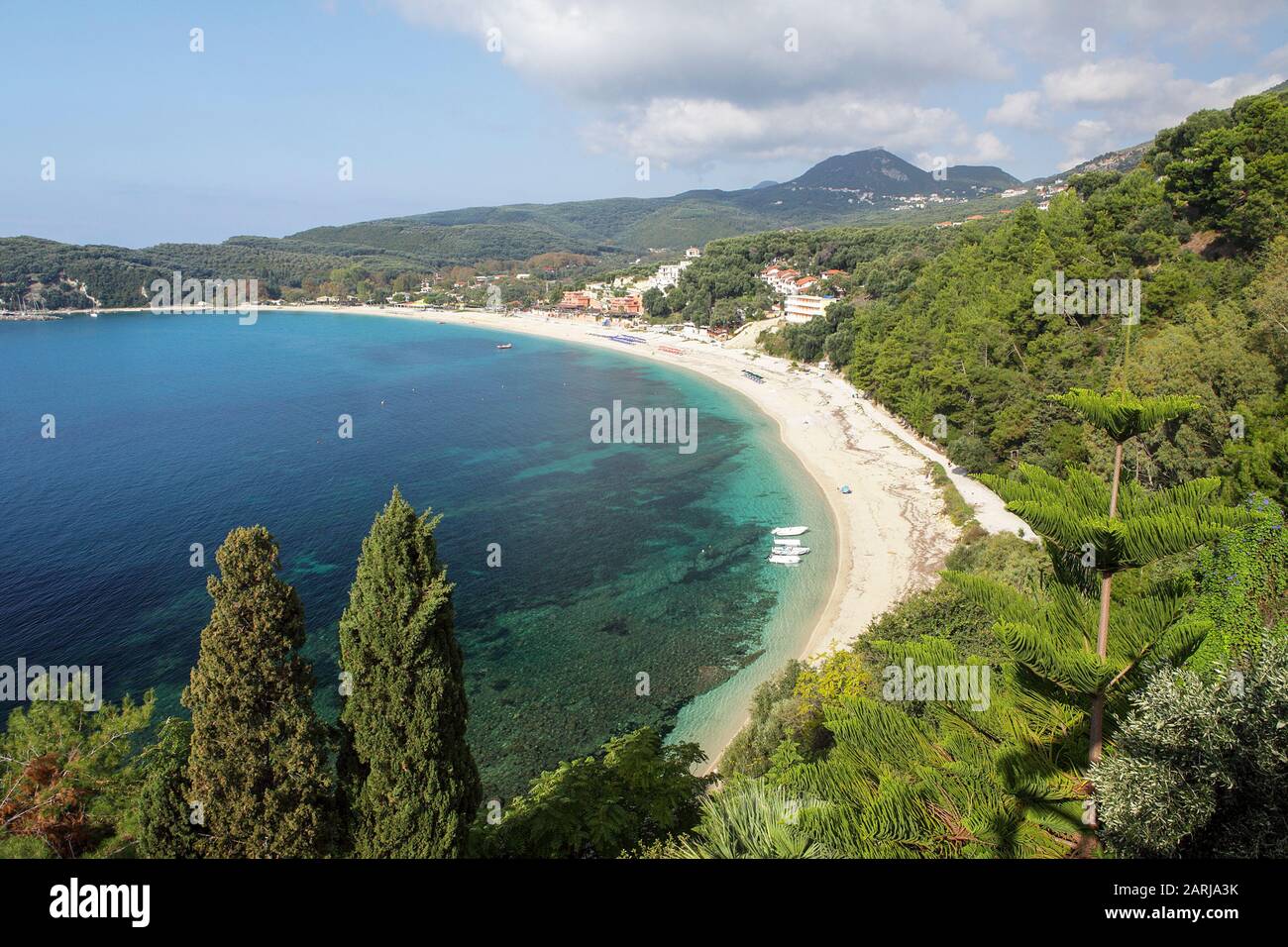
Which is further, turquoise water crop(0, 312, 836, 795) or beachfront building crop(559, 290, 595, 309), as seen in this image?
beachfront building crop(559, 290, 595, 309)

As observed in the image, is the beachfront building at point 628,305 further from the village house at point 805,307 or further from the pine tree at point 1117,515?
the pine tree at point 1117,515

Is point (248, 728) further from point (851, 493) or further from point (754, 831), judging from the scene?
point (851, 493)

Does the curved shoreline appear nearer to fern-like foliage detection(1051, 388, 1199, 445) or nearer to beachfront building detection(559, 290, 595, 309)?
fern-like foliage detection(1051, 388, 1199, 445)

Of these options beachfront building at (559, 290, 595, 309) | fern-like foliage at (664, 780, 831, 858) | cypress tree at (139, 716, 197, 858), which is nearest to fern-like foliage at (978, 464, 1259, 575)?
fern-like foliage at (664, 780, 831, 858)

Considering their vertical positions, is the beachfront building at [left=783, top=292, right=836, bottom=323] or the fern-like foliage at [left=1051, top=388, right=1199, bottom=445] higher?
the beachfront building at [left=783, top=292, right=836, bottom=323]
